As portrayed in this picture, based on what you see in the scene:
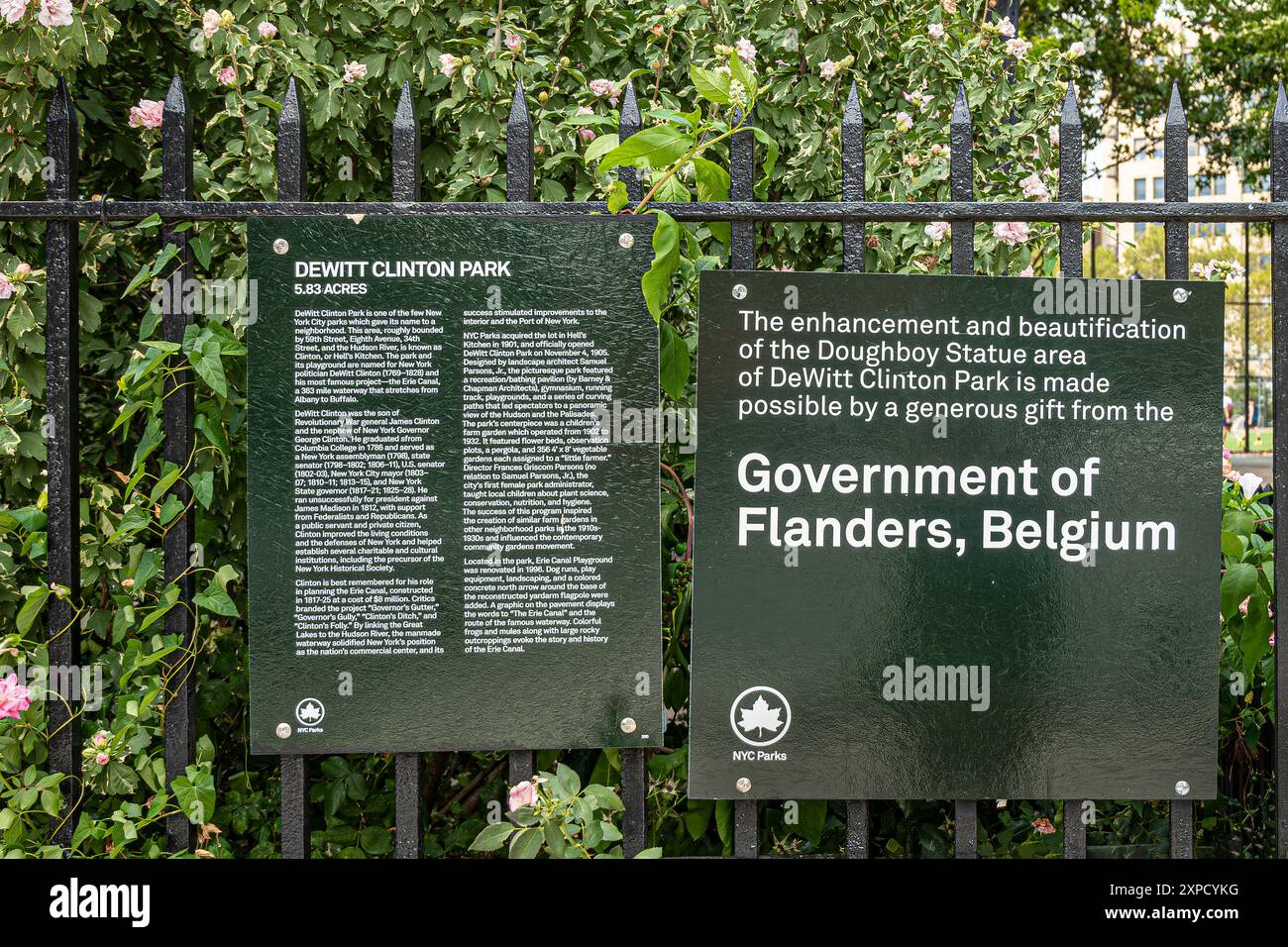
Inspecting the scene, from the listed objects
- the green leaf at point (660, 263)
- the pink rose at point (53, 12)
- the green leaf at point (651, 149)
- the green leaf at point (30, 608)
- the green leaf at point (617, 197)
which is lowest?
the green leaf at point (30, 608)

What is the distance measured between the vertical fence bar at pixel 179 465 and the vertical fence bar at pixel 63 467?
9.1 inches

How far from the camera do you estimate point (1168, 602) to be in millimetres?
2492

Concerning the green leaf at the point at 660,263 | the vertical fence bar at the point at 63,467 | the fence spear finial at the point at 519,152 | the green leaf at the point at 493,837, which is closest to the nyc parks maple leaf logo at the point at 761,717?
the green leaf at the point at 493,837

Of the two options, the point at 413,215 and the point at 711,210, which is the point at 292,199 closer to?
the point at 413,215

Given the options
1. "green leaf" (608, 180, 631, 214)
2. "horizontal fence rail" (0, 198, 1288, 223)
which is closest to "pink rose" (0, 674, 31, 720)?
"horizontal fence rail" (0, 198, 1288, 223)

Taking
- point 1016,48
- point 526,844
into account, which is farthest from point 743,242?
point 1016,48

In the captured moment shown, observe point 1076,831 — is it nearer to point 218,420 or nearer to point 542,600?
point 542,600

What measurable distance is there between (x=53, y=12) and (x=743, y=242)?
1911mm

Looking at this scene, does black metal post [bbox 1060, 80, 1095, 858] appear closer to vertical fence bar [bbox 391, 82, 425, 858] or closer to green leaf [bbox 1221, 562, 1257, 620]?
green leaf [bbox 1221, 562, 1257, 620]

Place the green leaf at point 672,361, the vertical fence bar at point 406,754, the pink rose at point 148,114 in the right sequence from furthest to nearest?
the pink rose at point 148,114 < the green leaf at point 672,361 < the vertical fence bar at point 406,754

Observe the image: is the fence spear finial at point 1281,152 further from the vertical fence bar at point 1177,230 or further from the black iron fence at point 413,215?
the vertical fence bar at point 1177,230

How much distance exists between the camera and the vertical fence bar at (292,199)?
2.44m

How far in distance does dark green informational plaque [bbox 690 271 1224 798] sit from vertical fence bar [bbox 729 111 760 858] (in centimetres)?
6

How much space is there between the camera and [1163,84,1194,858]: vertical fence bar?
2449mm
